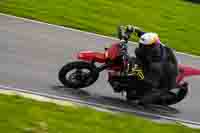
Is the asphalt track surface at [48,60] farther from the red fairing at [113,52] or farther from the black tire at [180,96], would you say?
the red fairing at [113,52]

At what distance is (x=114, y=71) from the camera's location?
12.8 metres

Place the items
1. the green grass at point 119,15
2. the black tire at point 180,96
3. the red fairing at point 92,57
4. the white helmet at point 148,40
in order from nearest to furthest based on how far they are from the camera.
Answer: the white helmet at point 148,40
the red fairing at point 92,57
the black tire at point 180,96
the green grass at point 119,15

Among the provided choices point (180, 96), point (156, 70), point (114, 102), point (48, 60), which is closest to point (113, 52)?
point (156, 70)

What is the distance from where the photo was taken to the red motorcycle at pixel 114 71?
1262 cm

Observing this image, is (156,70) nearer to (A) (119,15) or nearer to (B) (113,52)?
(B) (113,52)

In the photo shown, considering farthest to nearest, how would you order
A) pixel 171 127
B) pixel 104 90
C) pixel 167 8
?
pixel 167 8 < pixel 104 90 < pixel 171 127

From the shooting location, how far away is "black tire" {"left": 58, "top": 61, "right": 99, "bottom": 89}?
1270 centimetres

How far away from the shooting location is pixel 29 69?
14078 millimetres

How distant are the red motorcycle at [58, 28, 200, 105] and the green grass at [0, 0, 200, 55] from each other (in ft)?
20.0

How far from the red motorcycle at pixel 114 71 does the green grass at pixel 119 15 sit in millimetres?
6110

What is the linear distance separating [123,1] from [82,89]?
10.1 meters

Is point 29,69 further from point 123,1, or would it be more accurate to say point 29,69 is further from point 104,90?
point 123,1

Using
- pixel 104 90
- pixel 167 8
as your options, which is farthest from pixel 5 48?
pixel 167 8

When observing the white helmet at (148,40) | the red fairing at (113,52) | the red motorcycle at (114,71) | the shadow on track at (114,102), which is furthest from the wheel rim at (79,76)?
the white helmet at (148,40)
